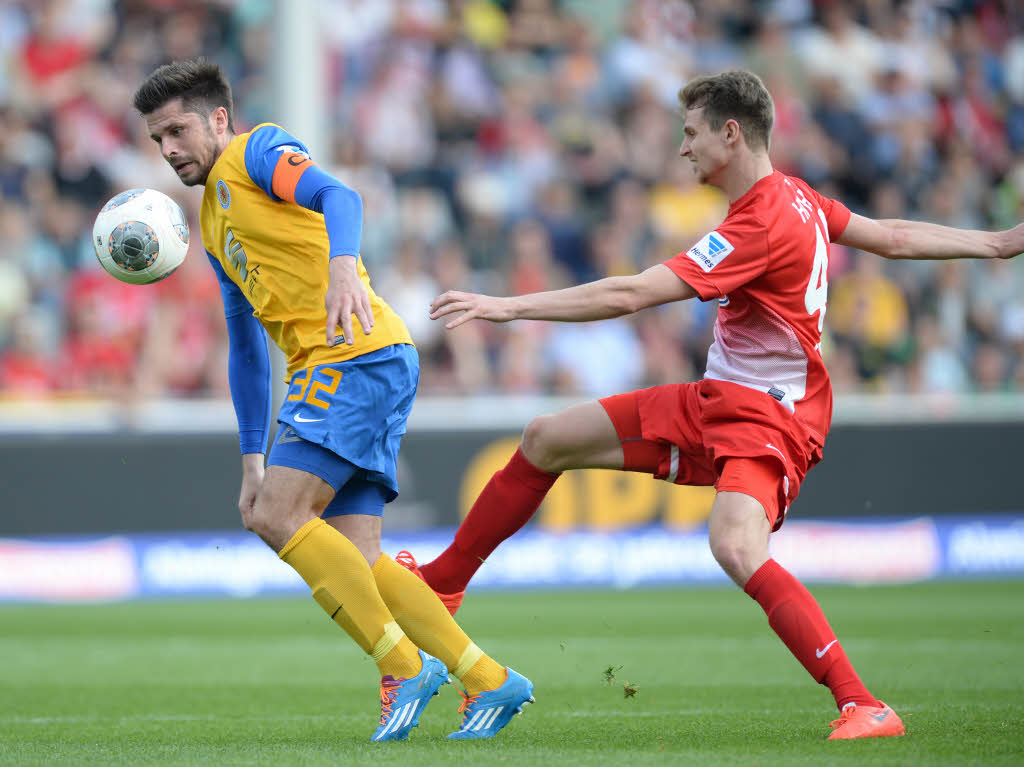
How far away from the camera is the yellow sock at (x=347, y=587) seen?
15.0 feet

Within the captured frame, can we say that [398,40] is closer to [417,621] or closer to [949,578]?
[949,578]

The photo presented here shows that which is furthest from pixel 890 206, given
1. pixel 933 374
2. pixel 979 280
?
pixel 933 374

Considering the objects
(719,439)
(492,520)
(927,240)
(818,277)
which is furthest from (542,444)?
(927,240)

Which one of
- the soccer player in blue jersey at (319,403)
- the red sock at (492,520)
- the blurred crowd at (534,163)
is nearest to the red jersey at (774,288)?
the red sock at (492,520)

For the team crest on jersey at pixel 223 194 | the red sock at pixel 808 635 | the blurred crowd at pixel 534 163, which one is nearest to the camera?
the red sock at pixel 808 635

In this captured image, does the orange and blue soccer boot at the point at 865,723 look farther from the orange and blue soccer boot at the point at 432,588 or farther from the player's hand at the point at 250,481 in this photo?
the player's hand at the point at 250,481

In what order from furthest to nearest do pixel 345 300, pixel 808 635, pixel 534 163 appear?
pixel 534 163 < pixel 808 635 < pixel 345 300

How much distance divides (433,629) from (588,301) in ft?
4.27

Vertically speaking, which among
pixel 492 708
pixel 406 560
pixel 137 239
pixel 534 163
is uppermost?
pixel 534 163

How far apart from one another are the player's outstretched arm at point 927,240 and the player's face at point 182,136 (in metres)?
2.35

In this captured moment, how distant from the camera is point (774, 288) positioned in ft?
Result: 15.9

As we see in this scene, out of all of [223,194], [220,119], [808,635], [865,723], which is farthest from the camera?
[220,119]

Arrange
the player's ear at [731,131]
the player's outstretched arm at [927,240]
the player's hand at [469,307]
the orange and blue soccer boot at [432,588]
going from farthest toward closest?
the orange and blue soccer boot at [432,588] < the player's outstretched arm at [927,240] < the player's ear at [731,131] < the player's hand at [469,307]

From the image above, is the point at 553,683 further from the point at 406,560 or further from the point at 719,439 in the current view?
the point at 719,439
